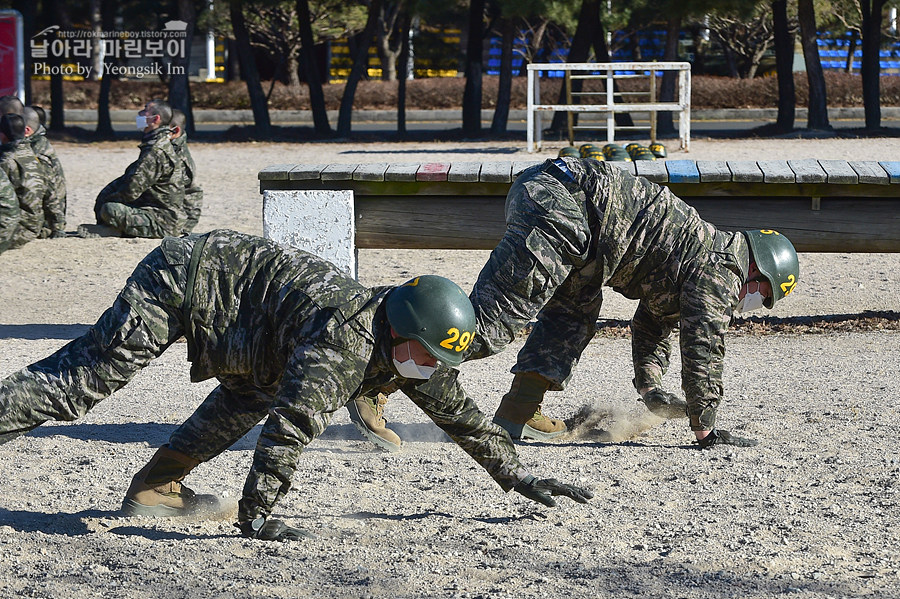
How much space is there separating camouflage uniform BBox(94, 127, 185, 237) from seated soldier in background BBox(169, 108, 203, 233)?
0.07 m

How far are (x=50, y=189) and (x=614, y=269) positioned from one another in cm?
793

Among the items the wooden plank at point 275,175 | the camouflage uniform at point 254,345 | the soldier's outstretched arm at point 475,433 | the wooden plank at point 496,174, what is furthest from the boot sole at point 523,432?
the wooden plank at point 275,175

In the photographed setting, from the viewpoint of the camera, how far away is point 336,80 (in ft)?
133

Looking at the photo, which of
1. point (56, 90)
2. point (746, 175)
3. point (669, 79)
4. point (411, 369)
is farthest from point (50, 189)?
point (56, 90)

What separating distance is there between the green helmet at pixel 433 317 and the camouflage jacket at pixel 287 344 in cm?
13

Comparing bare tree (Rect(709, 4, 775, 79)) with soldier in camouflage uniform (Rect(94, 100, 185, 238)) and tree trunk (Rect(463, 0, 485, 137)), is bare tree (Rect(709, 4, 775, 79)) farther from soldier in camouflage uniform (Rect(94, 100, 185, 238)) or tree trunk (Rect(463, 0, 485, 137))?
soldier in camouflage uniform (Rect(94, 100, 185, 238))

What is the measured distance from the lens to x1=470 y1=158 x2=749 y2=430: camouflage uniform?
5367 millimetres

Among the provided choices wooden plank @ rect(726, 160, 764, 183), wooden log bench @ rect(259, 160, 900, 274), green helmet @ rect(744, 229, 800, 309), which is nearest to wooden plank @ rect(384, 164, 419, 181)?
wooden log bench @ rect(259, 160, 900, 274)

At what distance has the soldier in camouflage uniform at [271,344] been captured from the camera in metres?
4.08

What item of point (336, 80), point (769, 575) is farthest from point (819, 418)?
point (336, 80)

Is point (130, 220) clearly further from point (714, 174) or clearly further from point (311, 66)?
point (311, 66)

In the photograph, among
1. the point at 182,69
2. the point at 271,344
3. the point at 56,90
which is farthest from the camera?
the point at 56,90

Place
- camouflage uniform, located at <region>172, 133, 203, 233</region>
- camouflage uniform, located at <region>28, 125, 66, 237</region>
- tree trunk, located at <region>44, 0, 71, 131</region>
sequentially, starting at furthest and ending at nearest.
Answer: tree trunk, located at <region>44, 0, 71, 131</region> → camouflage uniform, located at <region>172, 133, 203, 233</region> → camouflage uniform, located at <region>28, 125, 66, 237</region>

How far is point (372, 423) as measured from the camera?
5.77m
